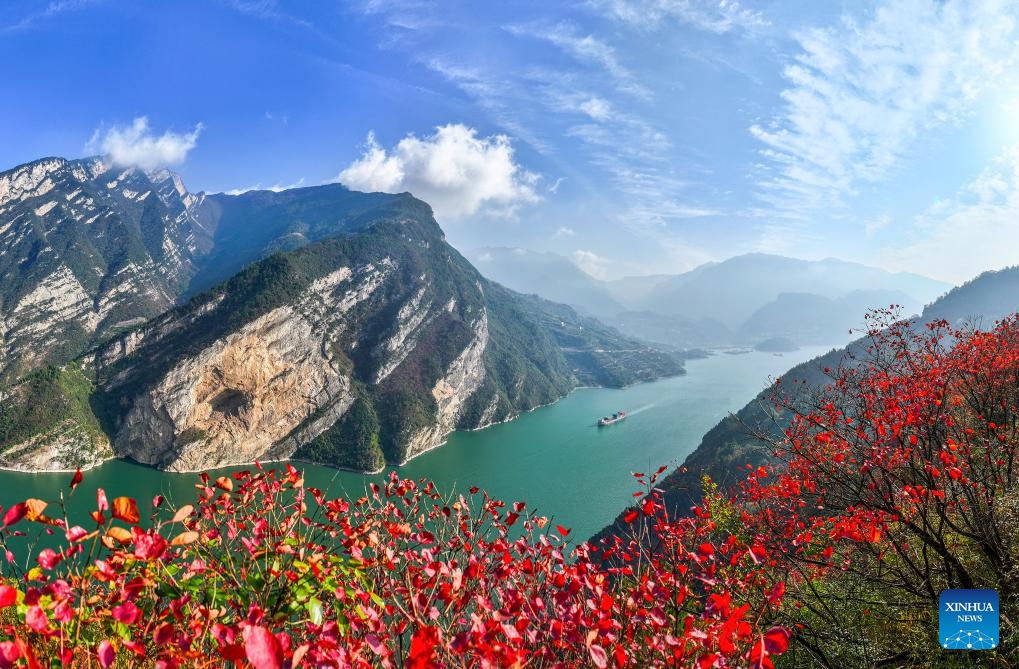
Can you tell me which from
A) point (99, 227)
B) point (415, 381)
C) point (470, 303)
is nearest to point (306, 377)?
point (415, 381)

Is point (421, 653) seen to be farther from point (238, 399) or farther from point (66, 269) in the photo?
point (66, 269)

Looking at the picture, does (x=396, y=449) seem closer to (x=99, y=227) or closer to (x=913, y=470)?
(x=913, y=470)

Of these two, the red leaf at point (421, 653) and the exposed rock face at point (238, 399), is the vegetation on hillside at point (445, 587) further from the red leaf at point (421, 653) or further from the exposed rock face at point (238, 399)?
the exposed rock face at point (238, 399)

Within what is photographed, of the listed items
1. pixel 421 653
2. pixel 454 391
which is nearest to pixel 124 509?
pixel 421 653

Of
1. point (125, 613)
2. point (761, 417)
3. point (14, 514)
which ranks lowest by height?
point (761, 417)

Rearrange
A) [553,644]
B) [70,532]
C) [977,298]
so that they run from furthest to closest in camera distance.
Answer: [977,298] < [553,644] < [70,532]

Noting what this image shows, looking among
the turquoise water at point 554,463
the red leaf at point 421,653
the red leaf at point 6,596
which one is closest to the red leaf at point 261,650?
the red leaf at point 421,653

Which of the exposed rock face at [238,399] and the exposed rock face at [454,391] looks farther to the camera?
the exposed rock face at [454,391]
